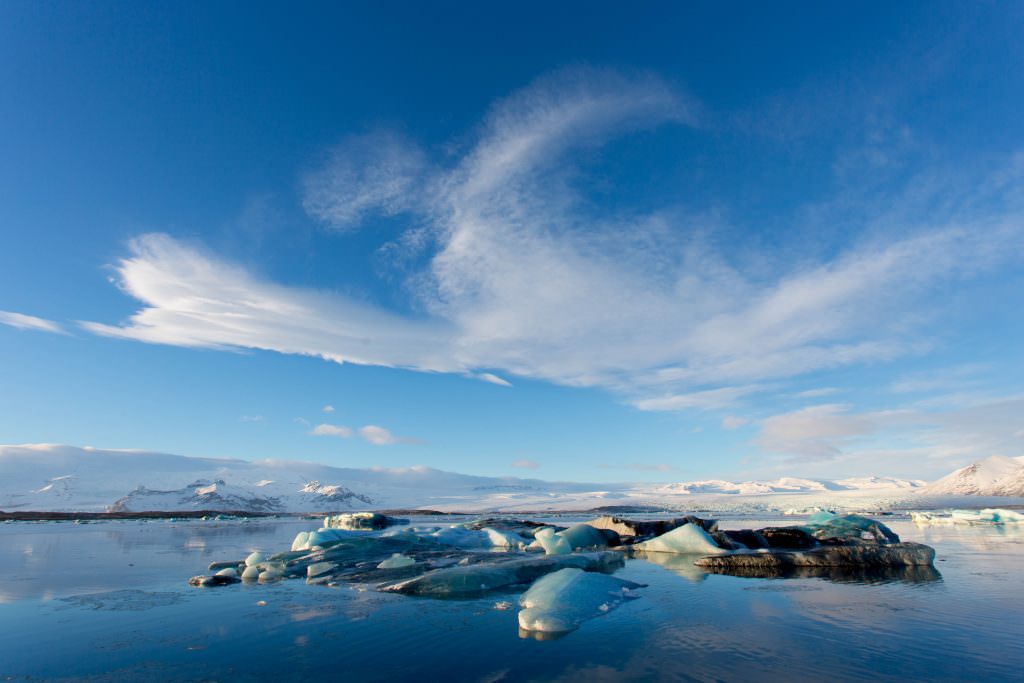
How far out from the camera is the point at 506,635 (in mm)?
6508

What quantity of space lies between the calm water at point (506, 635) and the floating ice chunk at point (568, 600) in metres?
0.27

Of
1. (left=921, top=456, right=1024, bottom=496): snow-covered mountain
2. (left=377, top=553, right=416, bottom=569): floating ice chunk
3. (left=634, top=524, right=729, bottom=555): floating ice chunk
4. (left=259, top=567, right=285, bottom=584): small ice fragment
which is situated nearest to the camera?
(left=259, top=567, right=285, bottom=584): small ice fragment

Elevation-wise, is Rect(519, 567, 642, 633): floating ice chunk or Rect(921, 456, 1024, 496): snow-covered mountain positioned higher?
Rect(921, 456, 1024, 496): snow-covered mountain

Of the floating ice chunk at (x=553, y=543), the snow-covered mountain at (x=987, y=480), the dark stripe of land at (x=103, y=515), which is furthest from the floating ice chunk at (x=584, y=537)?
the snow-covered mountain at (x=987, y=480)

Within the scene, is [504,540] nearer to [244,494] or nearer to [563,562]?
[563,562]

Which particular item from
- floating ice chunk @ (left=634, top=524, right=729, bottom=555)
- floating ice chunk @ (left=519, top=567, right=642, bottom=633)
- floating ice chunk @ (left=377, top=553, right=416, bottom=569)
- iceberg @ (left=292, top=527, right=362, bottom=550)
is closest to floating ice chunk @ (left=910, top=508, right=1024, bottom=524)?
floating ice chunk @ (left=634, top=524, right=729, bottom=555)

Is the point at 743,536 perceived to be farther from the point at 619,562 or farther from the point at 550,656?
the point at 550,656

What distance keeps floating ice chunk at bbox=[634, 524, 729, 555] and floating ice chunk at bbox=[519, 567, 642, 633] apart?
6986mm

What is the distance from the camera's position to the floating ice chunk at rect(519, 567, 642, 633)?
6914mm

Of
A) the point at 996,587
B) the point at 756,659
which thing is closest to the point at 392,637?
the point at 756,659

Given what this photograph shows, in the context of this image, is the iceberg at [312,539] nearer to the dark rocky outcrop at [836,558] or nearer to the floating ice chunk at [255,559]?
the floating ice chunk at [255,559]

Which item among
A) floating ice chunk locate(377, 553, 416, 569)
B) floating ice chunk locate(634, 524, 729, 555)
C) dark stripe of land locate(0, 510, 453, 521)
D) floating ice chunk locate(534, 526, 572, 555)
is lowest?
dark stripe of land locate(0, 510, 453, 521)

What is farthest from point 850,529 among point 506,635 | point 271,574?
point 271,574

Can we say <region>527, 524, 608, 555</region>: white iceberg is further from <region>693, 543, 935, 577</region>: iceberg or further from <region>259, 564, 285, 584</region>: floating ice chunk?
<region>259, 564, 285, 584</region>: floating ice chunk
